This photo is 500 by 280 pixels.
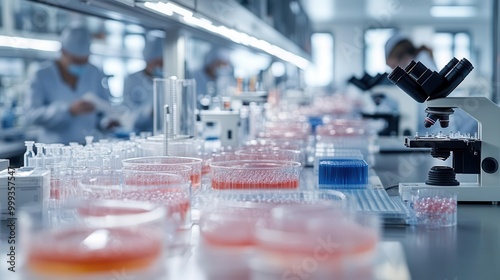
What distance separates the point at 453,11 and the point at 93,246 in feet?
47.7

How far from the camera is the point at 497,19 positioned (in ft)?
28.7

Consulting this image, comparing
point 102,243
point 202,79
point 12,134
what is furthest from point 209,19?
point 202,79

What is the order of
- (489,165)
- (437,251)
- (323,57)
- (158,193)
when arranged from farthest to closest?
(323,57) < (489,165) < (437,251) < (158,193)

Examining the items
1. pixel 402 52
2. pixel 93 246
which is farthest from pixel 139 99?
pixel 93 246

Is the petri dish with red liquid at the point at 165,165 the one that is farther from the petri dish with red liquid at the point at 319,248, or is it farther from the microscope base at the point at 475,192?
the petri dish with red liquid at the point at 319,248

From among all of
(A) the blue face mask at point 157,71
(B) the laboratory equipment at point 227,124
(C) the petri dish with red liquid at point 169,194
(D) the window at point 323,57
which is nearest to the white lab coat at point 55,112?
(A) the blue face mask at point 157,71

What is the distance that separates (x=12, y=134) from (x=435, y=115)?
497 cm

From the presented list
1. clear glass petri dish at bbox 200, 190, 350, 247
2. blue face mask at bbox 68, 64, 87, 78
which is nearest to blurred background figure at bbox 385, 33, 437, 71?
blue face mask at bbox 68, 64, 87, 78

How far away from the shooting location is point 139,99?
24.8 feet

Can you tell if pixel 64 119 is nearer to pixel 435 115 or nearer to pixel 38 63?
pixel 38 63

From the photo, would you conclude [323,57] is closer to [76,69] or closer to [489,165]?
[76,69]

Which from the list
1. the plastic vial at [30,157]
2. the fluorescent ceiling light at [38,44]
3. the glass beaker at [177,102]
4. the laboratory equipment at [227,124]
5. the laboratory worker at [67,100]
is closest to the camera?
the plastic vial at [30,157]

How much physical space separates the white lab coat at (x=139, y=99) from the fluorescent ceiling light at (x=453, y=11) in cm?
848

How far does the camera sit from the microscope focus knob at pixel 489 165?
2486 mm
